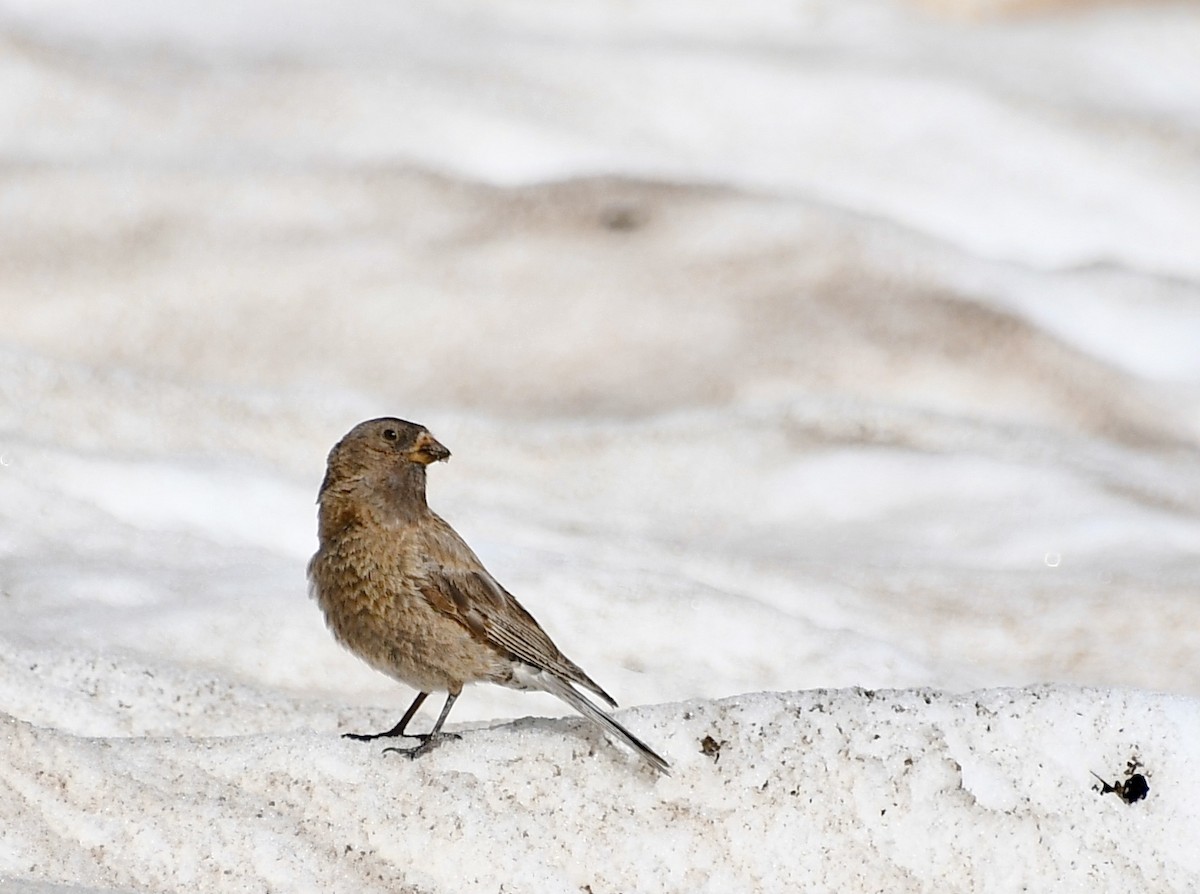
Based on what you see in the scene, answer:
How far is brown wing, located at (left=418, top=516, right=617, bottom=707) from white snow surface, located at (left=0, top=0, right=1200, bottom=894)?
31 centimetres

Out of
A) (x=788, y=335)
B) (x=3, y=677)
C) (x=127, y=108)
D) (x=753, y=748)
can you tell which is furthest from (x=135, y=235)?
(x=753, y=748)

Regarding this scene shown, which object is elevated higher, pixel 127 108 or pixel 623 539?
pixel 127 108

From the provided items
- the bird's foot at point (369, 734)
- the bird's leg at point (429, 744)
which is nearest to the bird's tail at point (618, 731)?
the bird's leg at point (429, 744)

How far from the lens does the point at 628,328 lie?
28.6ft

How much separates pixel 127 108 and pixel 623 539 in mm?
4643

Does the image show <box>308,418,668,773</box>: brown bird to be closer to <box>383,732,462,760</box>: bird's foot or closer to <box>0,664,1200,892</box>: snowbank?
<box>383,732,462,760</box>: bird's foot

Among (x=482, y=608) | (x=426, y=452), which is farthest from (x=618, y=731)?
(x=426, y=452)

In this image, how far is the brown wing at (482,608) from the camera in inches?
165

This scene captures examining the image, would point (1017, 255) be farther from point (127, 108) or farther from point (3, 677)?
point (3, 677)

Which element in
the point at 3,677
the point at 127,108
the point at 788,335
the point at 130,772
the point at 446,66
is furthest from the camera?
the point at 446,66

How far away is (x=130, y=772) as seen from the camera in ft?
12.0

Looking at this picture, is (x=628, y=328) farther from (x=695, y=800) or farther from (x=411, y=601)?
(x=695, y=800)

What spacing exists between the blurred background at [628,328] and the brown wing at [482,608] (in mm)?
977

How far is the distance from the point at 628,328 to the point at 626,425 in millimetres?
1105
